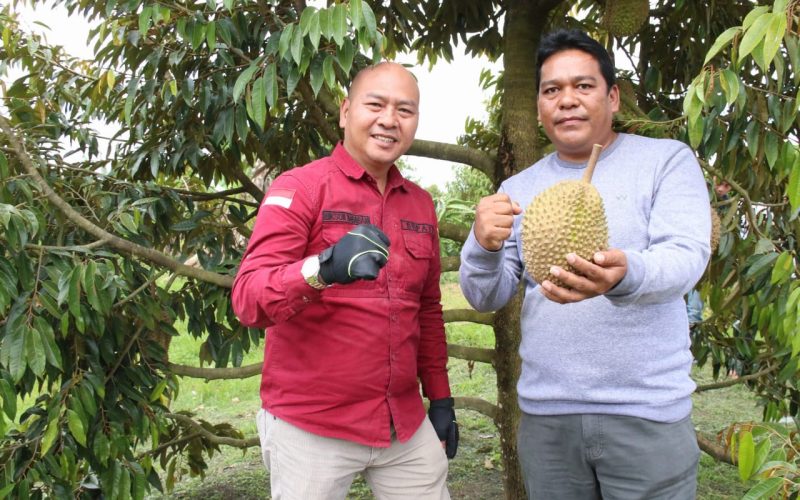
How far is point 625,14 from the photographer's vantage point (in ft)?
8.40

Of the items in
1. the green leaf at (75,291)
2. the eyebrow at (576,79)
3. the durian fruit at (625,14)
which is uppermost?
the durian fruit at (625,14)

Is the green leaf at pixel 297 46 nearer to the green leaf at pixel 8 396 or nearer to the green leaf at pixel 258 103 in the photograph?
the green leaf at pixel 258 103

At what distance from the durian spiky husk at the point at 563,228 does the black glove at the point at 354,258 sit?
0.32 meters

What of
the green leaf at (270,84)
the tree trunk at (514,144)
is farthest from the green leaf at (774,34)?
the tree trunk at (514,144)

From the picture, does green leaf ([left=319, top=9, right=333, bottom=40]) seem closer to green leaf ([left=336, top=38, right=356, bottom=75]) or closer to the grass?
green leaf ([left=336, top=38, right=356, bottom=75])

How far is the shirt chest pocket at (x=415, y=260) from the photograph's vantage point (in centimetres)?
197

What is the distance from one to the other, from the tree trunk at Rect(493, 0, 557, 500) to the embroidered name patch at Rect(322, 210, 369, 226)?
101 cm

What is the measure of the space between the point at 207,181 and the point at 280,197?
1218mm

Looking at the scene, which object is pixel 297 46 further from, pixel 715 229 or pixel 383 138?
pixel 715 229

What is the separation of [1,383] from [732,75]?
191 centimetres

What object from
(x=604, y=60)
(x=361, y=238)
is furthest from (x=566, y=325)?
(x=604, y=60)

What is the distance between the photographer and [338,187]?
6.24 ft

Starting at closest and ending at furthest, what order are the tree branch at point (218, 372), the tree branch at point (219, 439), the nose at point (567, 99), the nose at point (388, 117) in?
the nose at point (567, 99), the nose at point (388, 117), the tree branch at point (218, 372), the tree branch at point (219, 439)

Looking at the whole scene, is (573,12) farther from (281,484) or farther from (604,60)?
(281,484)
